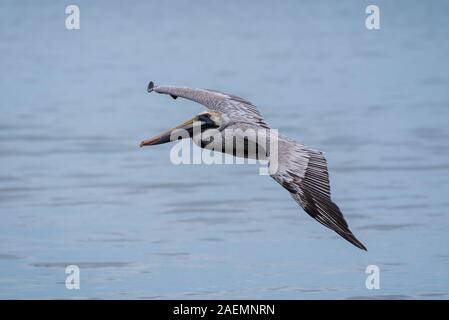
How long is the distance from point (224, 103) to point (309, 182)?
2.49m

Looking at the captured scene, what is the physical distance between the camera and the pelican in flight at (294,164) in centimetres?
1033

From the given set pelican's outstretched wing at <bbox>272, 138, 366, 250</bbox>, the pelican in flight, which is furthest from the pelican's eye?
pelican's outstretched wing at <bbox>272, 138, 366, 250</bbox>

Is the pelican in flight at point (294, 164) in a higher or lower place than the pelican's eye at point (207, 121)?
lower

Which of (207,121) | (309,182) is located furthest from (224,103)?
(309,182)

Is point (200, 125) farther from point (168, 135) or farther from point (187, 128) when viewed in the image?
point (168, 135)

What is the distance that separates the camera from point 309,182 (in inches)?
418

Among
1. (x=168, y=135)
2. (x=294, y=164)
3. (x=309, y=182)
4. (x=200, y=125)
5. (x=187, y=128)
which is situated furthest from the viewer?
(x=168, y=135)

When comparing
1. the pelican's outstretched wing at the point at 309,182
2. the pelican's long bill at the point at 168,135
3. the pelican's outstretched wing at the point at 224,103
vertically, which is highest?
the pelican's outstretched wing at the point at 224,103

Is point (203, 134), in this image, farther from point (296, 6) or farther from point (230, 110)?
Answer: point (296, 6)

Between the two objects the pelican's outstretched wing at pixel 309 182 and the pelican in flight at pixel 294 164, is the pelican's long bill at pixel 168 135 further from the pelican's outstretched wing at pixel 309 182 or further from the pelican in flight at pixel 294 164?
the pelican's outstretched wing at pixel 309 182

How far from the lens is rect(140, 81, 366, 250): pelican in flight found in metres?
10.3

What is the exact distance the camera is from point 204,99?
42.1ft

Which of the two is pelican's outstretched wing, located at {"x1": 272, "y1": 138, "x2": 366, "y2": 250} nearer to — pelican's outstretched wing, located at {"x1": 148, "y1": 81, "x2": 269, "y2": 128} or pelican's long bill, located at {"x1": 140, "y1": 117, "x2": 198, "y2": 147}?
pelican's outstretched wing, located at {"x1": 148, "y1": 81, "x2": 269, "y2": 128}

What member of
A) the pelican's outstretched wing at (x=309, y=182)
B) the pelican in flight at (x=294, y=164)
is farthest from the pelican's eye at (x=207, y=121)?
the pelican's outstretched wing at (x=309, y=182)
